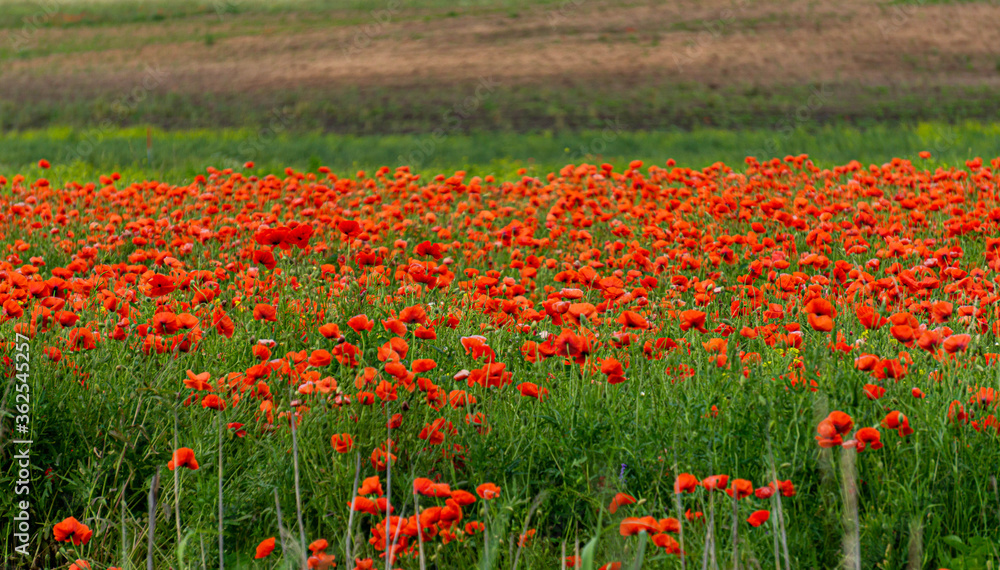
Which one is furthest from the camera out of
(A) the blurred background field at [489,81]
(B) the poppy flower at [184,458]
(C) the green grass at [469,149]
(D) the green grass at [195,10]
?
(D) the green grass at [195,10]

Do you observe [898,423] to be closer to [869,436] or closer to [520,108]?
[869,436]

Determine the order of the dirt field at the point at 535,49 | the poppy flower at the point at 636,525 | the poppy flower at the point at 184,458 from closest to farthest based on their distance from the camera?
1. the poppy flower at the point at 636,525
2. the poppy flower at the point at 184,458
3. the dirt field at the point at 535,49

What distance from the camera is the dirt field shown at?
22.5 meters

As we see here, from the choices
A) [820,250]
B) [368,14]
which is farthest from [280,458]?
[368,14]

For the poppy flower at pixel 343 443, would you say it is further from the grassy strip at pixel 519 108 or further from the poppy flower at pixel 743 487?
the grassy strip at pixel 519 108

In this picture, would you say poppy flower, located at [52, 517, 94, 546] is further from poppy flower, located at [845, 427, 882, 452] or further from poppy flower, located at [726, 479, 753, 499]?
poppy flower, located at [845, 427, 882, 452]

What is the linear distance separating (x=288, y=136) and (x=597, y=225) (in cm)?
1132

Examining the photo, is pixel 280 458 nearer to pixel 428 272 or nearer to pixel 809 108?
pixel 428 272

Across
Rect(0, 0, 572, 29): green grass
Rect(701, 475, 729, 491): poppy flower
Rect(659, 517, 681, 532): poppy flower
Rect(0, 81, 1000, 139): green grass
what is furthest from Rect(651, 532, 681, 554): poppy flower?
Rect(0, 0, 572, 29): green grass

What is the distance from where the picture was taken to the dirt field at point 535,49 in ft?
73.7

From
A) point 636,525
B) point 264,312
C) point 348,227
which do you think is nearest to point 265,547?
point 636,525

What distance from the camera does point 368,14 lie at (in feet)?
105

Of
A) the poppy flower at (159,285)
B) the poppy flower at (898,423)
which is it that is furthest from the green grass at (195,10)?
the poppy flower at (898,423)

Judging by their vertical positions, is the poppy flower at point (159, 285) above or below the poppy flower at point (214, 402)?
above
